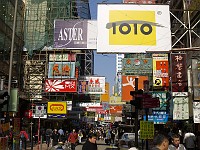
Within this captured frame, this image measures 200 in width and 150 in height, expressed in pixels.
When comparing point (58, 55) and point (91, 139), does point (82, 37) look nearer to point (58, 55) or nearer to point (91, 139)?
point (91, 139)

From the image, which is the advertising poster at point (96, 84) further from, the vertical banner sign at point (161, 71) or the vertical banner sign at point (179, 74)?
the vertical banner sign at point (179, 74)

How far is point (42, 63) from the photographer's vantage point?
37719mm

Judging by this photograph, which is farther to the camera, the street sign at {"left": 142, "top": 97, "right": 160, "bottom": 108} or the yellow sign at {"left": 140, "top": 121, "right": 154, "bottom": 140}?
the street sign at {"left": 142, "top": 97, "right": 160, "bottom": 108}

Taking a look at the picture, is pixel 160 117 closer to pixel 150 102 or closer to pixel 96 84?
pixel 96 84

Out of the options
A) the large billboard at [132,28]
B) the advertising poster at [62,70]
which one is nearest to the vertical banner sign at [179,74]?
the large billboard at [132,28]

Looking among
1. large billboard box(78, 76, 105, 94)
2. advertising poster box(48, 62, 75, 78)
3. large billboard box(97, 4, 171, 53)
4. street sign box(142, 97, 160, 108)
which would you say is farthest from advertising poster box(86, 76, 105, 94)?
street sign box(142, 97, 160, 108)

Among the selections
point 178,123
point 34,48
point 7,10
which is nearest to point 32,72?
point 34,48

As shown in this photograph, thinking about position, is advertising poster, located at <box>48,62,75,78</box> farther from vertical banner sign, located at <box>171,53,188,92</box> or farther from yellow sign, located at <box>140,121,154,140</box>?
yellow sign, located at <box>140,121,154,140</box>

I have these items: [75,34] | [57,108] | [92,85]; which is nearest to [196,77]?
[75,34]

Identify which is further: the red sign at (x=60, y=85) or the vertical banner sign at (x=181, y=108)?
the red sign at (x=60, y=85)

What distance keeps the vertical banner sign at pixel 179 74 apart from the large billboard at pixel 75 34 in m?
6.67

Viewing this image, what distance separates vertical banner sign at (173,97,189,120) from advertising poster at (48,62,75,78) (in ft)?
49.2

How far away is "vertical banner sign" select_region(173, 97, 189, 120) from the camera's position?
67.1ft

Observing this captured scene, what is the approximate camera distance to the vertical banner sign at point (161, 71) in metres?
23.9
